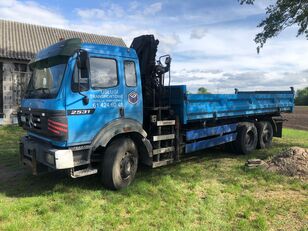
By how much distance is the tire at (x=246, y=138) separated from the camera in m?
9.43

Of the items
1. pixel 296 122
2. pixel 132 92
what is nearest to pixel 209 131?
pixel 132 92

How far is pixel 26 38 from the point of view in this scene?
17.9 meters

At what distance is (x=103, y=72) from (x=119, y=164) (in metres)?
1.70

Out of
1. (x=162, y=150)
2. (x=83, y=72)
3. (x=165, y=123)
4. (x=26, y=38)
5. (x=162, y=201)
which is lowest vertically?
(x=162, y=201)

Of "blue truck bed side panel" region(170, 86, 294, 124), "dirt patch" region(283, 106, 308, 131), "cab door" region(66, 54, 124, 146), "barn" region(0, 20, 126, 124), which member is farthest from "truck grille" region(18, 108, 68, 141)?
"dirt patch" region(283, 106, 308, 131)

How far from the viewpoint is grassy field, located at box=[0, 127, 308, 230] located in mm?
4629

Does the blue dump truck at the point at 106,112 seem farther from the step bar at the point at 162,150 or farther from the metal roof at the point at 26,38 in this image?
the metal roof at the point at 26,38

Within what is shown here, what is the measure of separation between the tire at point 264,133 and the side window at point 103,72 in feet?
20.2

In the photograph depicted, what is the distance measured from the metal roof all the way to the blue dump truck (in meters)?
11.3

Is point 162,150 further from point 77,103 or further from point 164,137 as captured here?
point 77,103

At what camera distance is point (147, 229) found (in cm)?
442

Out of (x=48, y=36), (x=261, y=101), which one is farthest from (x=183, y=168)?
(x=48, y=36)

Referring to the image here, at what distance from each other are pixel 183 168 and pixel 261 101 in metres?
3.93

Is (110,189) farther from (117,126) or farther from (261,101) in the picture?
(261,101)
